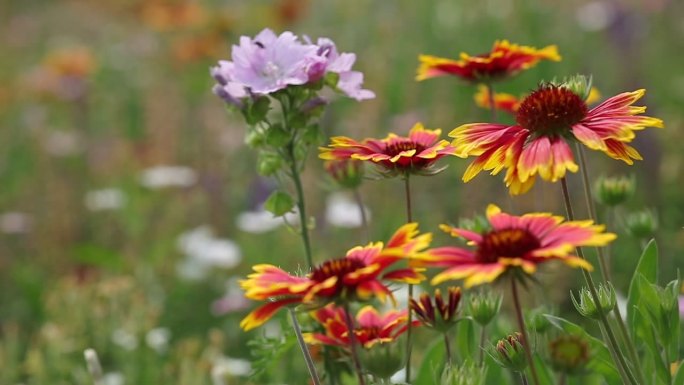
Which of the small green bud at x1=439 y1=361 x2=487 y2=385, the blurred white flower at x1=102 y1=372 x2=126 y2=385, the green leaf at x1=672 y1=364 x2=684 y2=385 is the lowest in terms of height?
the blurred white flower at x1=102 y1=372 x2=126 y2=385

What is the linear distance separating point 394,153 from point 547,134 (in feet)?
0.65

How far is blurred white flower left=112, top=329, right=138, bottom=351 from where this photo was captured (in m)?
2.03

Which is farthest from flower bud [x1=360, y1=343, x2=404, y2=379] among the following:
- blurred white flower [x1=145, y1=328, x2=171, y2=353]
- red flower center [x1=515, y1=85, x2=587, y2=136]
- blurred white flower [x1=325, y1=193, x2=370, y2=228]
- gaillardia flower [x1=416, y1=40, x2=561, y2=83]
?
blurred white flower [x1=325, y1=193, x2=370, y2=228]

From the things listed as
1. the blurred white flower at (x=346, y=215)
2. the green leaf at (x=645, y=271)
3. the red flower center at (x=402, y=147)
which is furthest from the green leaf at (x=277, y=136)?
the blurred white flower at (x=346, y=215)

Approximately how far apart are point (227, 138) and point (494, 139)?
2.93m

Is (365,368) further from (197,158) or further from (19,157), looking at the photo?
(19,157)

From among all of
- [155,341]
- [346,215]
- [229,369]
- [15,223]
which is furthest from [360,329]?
[15,223]

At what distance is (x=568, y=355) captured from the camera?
91 centimetres

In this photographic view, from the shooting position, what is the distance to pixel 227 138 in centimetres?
386

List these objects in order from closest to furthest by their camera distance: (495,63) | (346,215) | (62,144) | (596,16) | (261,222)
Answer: (495,63), (346,215), (261,222), (62,144), (596,16)

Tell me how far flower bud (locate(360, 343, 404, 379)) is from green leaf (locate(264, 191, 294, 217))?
251mm

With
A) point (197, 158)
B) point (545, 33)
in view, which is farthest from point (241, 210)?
point (545, 33)

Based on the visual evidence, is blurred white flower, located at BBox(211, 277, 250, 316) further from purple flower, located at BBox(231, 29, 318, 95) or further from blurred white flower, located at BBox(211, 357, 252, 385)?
purple flower, located at BBox(231, 29, 318, 95)

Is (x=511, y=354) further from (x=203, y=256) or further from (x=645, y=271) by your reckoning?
(x=203, y=256)
